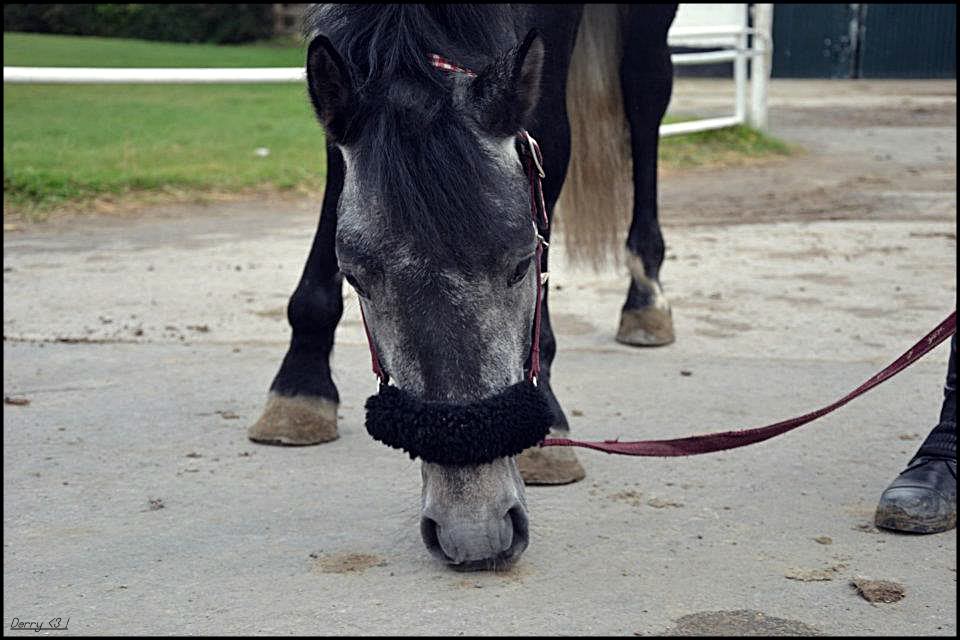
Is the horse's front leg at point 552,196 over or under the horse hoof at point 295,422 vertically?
over

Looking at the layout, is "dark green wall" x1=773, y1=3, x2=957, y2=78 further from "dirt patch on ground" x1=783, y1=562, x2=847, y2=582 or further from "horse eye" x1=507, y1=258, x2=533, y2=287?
"horse eye" x1=507, y1=258, x2=533, y2=287

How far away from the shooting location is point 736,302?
556 cm

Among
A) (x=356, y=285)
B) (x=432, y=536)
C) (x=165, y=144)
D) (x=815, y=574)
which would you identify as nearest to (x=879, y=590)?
(x=815, y=574)

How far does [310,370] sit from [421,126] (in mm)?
1537

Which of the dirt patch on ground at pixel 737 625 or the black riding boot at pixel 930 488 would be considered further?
the black riding boot at pixel 930 488

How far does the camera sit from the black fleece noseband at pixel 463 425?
2285 mm

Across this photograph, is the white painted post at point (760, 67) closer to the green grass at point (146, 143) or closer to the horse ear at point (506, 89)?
the green grass at point (146, 143)

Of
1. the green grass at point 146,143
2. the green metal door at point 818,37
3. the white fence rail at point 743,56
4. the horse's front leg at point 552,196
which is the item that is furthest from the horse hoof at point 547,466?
the green metal door at point 818,37

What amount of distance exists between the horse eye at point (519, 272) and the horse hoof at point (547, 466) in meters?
0.94

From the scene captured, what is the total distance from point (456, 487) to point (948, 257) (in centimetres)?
477

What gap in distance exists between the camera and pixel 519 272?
244 cm

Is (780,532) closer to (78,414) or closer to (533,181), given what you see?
(533,181)

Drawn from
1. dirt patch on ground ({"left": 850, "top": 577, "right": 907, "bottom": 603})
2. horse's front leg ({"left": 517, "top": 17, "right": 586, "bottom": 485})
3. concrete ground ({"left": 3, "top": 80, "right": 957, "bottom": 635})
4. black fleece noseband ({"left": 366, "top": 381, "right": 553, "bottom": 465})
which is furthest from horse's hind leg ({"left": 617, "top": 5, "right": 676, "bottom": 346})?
black fleece noseband ({"left": 366, "top": 381, "right": 553, "bottom": 465})

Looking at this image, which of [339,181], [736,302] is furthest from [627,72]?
[339,181]
